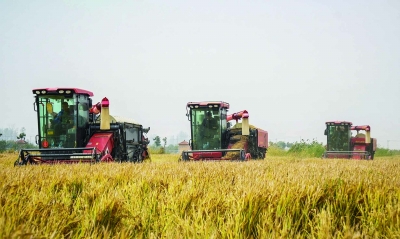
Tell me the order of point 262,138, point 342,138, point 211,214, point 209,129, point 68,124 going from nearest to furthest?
point 211,214
point 68,124
point 209,129
point 262,138
point 342,138

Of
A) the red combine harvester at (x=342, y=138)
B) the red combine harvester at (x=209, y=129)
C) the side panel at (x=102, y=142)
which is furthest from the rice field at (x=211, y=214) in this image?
the red combine harvester at (x=342, y=138)

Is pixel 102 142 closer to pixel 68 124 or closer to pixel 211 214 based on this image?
pixel 68 124

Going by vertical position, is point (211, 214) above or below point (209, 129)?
below

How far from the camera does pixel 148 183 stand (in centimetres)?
437

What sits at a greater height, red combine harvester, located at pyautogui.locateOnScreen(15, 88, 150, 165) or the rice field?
red combine harvester, located at pyautogui.locateOnScreen(15, 88, 150, 165)

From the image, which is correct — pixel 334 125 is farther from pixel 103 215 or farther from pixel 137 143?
pixel 103 215

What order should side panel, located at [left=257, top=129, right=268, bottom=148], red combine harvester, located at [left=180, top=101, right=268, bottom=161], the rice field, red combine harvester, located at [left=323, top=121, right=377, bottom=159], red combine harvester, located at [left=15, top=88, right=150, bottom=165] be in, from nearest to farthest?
the rice field < red combine harvester, located at [left=15, top=88, right=150, bottom=165] < red combine harvester, located at [left=180, top=101, right=268, bottom=161] < side panel, located at [left=257, top=129, right=268, bottom=148] < red combine harvester, located at [left=323, top=121, right=377, bottom=159]

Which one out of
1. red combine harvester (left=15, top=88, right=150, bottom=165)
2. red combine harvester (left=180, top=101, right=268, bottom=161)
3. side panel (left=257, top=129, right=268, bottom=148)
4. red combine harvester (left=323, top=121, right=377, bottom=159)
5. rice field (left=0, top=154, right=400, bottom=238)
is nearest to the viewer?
rice field (left=0, top=154, right=400, bottom=238)

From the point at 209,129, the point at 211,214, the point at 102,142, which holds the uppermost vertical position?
the point at 209,129

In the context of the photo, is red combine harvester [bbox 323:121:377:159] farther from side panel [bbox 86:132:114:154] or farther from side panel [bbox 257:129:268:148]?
side panel [bbox 86:132:114:154]

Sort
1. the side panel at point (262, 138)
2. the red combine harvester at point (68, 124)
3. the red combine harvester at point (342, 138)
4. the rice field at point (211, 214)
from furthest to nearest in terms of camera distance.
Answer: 1. the red combine harvester at point (342, 138)
2. the side panel at point (262, 138)
3. the red combine harvester at point (68, 124)
4. the rice field at point (211, 214)

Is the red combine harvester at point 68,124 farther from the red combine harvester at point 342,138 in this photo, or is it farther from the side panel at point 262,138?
the red combine harvester at point 342,138

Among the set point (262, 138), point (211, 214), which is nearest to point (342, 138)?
point (262, 138)

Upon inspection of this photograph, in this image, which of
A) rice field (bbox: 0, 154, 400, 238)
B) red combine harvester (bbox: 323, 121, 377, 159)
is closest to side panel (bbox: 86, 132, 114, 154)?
rice field (bbox: 0, 154, 400, 238)
